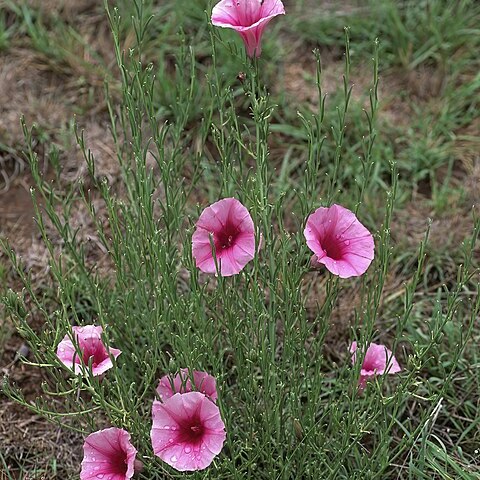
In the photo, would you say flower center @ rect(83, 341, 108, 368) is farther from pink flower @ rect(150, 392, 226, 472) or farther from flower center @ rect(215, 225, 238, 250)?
flower center @ rect(215, 225, 238, 250)

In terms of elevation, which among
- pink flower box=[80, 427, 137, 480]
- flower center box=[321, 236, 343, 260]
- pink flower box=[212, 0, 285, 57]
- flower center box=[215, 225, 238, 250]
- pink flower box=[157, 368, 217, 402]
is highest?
pink flower box=[212, 0, 285, 57]

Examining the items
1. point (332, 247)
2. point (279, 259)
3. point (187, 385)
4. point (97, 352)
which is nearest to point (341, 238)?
point (332, 247)

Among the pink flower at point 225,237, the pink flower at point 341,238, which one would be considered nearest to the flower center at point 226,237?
the pink flower at point 225,237

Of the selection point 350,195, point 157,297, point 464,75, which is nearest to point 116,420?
point 157,297

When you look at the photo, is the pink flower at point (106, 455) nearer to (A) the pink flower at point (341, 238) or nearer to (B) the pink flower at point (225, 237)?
(B) the pink flower at point (225, 237)

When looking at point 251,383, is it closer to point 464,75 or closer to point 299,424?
point 299,424

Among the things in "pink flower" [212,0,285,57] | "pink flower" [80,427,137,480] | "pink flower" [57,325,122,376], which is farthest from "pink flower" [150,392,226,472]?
"pink flower" [212,0,285,57]

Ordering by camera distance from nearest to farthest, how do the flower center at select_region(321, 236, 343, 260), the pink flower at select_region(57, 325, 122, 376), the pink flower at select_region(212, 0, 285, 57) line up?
the pink flower at select_region(212, 0, 285, 57)
the flower center at select_region(321, 236, 343, 260)
the pink flower at select_region(57, 325, 122, 376)
